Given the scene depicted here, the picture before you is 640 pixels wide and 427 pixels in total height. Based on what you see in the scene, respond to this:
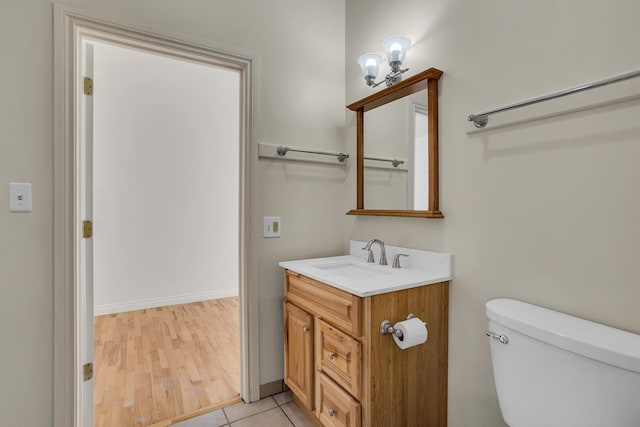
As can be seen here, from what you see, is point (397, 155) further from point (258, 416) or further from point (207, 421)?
point (207, 421)

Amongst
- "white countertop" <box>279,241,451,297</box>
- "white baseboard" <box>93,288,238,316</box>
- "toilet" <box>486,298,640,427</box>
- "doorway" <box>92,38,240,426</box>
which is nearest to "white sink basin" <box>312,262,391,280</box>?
"white countertop" <box>279,241,451,297</box>

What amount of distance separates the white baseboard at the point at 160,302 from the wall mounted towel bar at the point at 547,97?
3.33m

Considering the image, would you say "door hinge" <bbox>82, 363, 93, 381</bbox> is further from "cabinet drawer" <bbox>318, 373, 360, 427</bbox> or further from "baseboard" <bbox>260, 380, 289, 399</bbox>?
"cabinet drawer" <bbox>318, 373, 360, 427</bbox>

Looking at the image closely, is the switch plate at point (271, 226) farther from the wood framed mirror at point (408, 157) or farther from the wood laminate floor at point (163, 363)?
the wood laminate floor at point (163, 363)

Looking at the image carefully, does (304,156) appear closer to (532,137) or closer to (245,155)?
(245,155)

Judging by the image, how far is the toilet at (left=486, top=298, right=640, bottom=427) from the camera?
0.78 m

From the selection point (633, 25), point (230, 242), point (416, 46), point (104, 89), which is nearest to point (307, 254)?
point (416, 46)

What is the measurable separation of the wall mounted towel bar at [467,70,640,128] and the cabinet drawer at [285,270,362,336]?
0.87m

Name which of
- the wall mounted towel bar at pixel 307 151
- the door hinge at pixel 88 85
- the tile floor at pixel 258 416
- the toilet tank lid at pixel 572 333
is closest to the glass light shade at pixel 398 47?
the wall mounted towel bar at pixel 307 151

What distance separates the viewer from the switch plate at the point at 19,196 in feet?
4.19

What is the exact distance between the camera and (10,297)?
128 centimetres

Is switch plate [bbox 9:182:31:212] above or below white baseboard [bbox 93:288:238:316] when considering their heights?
above

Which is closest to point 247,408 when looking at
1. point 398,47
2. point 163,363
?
point 163,363

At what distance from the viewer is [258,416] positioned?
5.45ft
